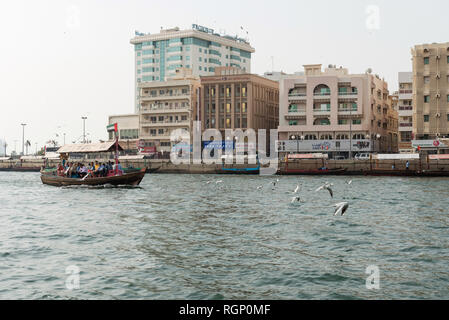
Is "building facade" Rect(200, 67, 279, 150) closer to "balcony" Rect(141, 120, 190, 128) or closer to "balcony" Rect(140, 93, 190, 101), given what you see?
"balcony" Rect(140, 93, 190, 101)

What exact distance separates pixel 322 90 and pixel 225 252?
81720 mm

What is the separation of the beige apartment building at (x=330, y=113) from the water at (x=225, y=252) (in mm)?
62333

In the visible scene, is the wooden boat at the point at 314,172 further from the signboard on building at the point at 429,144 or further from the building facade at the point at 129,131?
the building facade at the point at 129,131

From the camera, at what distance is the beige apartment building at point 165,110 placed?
109 meters

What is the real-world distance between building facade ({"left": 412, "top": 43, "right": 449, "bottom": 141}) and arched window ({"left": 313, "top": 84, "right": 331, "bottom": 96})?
15922 mm

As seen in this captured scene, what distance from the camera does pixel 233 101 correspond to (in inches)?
4131

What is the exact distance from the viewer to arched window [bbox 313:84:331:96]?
96006mm

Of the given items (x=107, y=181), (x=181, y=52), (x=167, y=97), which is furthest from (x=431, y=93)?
(x=181, y=52)

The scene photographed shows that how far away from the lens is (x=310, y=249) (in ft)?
60.5

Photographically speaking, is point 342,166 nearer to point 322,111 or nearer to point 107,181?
point 322,111

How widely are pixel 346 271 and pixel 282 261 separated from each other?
206 centimetres

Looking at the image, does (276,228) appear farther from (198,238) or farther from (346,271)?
(346,271)

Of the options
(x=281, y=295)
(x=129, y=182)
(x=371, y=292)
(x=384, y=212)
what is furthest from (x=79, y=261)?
(x=129, y=182)

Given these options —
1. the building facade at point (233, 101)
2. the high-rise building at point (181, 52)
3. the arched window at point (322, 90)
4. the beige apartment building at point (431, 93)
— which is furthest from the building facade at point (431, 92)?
the high-rise building at point (181, 52)
